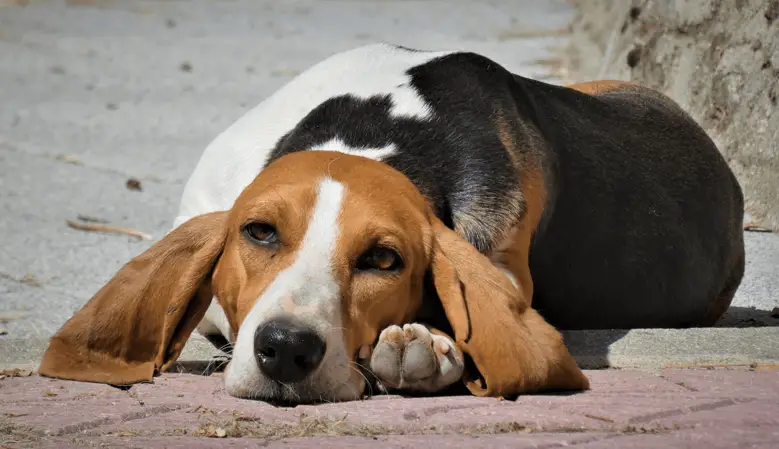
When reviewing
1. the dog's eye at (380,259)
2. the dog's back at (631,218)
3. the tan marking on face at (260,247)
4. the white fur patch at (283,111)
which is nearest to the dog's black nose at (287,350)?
the tan marking on face at (260,247)

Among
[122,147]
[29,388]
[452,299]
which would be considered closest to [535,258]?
[452,299]

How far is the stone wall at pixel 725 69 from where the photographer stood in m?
6.07

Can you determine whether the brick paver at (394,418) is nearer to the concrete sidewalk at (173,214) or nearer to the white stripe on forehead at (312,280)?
the concrete sidewalk at (173,214)

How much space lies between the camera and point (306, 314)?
2957mm

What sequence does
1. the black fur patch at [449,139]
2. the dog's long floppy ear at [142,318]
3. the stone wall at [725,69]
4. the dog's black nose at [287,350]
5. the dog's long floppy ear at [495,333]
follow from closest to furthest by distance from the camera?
the dog's black nose at [287,350]
the dog's long floppy ear at [495,333]
the dog's long floppy ear at [142,318]
the black fur patch at [449,139]
the stone wall at [725,69]

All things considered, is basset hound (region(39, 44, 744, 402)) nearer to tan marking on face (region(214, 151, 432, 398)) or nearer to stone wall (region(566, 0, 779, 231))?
tan marking on face (region(214, 151, 432, 398))

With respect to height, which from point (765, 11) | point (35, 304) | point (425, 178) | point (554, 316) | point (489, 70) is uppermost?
point (765, 11)

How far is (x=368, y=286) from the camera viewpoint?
3.21 metres

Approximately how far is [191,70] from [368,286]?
7770mm

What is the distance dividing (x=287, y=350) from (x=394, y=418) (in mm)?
329

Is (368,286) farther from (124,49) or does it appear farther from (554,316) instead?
(124,49)

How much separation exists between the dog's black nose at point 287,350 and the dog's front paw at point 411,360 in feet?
0.89

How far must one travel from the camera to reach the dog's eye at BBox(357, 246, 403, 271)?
3240 mm

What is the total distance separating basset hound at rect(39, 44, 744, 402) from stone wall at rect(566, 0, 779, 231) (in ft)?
2.90
